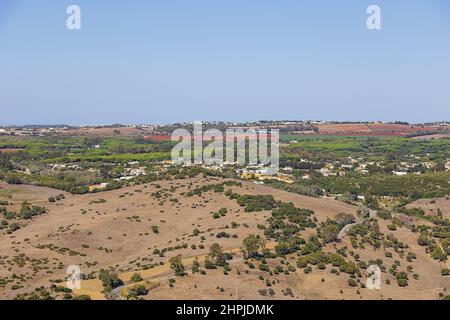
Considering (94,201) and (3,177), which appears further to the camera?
(3,177)

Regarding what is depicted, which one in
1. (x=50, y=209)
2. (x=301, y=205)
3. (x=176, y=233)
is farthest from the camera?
(x=50, y=209)

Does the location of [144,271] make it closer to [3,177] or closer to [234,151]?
[3,177]

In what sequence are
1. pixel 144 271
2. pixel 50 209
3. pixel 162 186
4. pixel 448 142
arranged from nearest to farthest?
pixel 144 271 → pixel 50 209 → pixel 162 186 → pixel 448 142

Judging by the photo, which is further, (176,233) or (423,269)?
(176,233)
